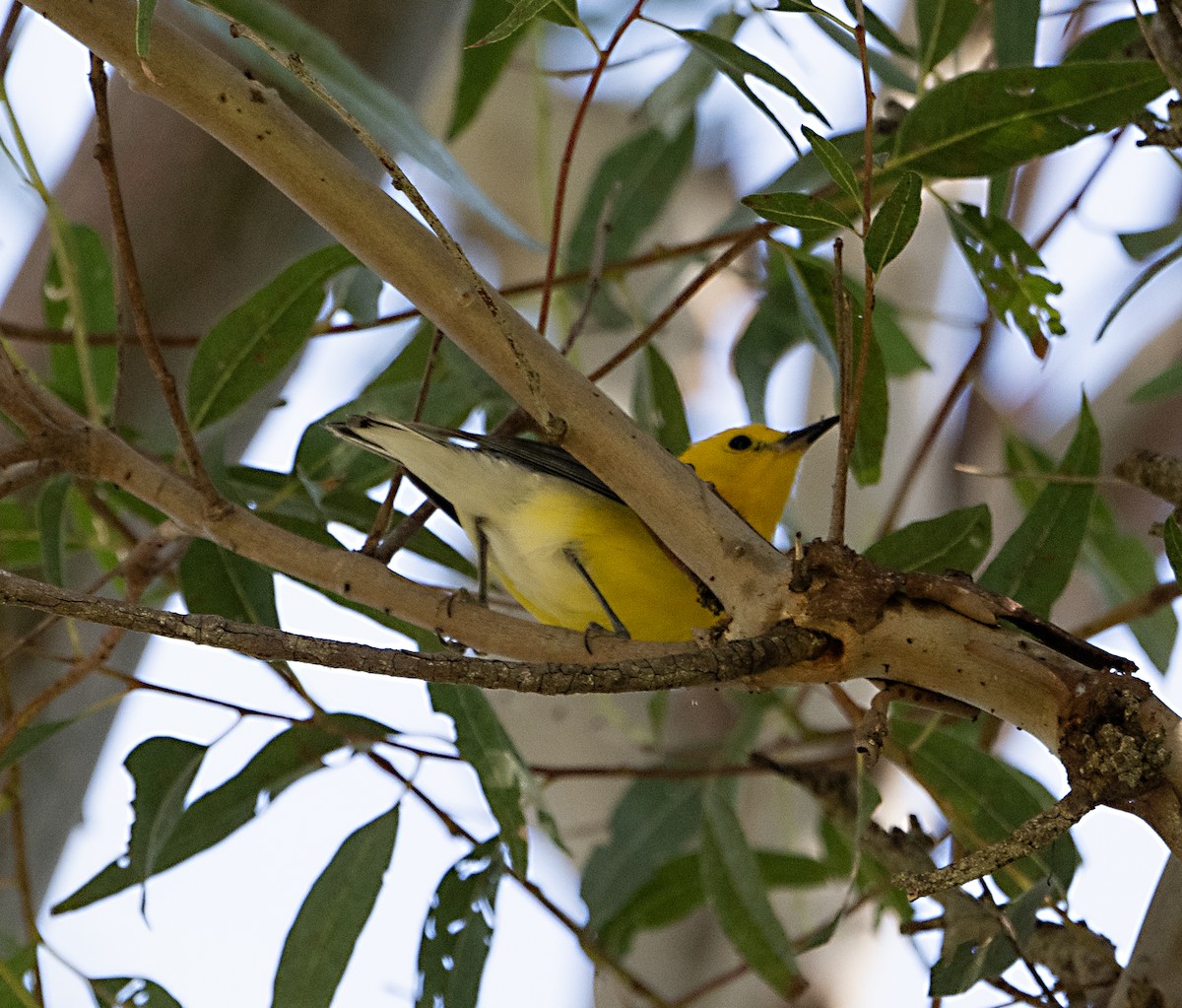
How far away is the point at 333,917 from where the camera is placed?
1.53 metres

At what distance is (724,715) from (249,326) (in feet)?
7.31

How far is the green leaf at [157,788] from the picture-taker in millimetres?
1458

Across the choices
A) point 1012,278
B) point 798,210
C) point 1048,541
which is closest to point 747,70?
point 798,210

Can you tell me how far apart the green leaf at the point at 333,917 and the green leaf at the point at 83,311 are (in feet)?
2.40

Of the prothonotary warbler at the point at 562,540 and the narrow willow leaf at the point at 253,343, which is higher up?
the narrow willow leaf at the point at 253,343

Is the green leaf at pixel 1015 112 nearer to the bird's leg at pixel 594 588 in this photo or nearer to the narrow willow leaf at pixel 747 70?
the narrow willow leaf at pixel 747 70

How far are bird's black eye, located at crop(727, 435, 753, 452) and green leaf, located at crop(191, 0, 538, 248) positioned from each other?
0.76 meters

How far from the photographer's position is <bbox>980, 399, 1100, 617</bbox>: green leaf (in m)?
1.53

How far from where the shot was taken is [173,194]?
6.44ft

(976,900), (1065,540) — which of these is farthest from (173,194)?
(976,900)

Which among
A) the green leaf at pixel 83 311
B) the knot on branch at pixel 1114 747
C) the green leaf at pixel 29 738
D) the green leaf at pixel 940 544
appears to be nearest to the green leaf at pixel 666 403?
the green leaf at pixel 940 544

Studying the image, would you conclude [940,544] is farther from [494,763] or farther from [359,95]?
[359,95]

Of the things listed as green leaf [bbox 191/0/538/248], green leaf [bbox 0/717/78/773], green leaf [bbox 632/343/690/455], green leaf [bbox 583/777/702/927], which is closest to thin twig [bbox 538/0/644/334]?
green leaf [bbox 191/0/538/248]

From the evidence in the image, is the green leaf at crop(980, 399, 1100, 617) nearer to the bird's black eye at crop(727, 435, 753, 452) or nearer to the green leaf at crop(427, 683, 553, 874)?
the green leaf at crop(427, 683, 553, 874)
